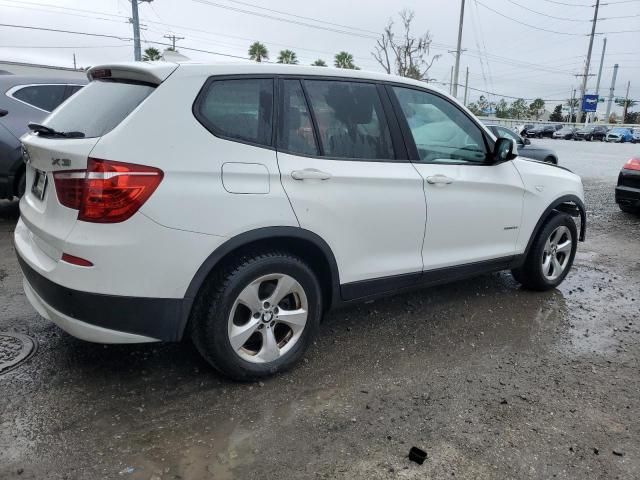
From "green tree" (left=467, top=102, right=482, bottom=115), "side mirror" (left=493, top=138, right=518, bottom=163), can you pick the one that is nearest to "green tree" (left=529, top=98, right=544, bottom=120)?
"green tree" (left=467, top=102, right=482, bottom=115)

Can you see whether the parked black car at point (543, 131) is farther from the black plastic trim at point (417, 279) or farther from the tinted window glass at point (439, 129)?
the tinted window glass at point (439, 129)

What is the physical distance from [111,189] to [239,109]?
84cm

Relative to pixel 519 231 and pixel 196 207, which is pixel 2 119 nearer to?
pixel 196 207

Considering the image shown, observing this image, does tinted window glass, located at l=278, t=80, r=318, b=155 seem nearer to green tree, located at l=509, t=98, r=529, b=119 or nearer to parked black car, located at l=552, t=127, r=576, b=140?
parked black car, located at l=552, t=127, r=576, b=140

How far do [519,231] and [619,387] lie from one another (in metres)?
1.53

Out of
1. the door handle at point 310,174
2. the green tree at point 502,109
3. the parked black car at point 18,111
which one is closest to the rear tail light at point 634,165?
the door handle at point 310,174

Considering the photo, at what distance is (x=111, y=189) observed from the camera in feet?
8.20

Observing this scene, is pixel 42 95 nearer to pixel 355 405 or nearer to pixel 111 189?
pixel 111 189

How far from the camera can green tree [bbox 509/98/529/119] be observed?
87312 mm

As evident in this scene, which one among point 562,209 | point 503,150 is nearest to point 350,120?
point 503,150

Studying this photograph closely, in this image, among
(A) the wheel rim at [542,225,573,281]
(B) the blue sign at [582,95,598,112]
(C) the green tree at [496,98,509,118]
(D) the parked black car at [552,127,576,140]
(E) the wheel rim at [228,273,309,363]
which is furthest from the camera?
(C) the green tree at [496,98,509,118]

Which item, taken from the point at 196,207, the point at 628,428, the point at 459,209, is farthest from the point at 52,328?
the point at 628,428

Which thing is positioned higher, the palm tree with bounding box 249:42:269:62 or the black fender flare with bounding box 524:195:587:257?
the palm tree with bounding box 249:42:269:62

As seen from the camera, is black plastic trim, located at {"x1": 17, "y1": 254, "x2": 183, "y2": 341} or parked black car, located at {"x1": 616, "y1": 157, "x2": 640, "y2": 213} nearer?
black plastic trim, located at {"x1": 17, "y1": 254, "x2": 183, "y2": 341}
